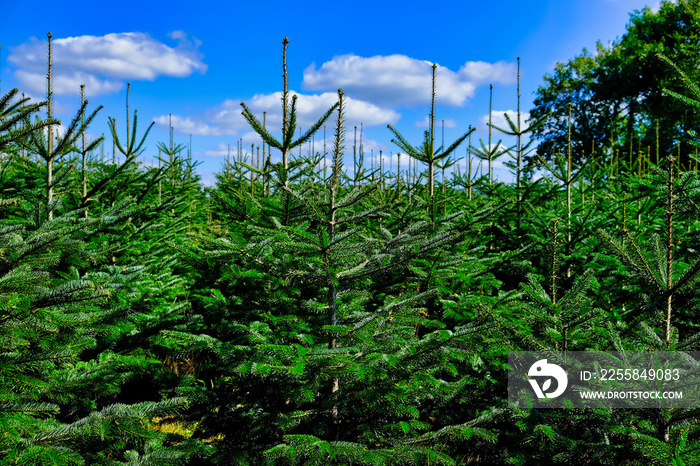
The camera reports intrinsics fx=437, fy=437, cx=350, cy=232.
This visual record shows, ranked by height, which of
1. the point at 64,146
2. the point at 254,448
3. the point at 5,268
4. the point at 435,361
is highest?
the point at 64,146

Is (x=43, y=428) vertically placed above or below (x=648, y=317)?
below

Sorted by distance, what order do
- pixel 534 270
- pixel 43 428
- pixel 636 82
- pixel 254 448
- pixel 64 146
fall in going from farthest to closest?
pixel 636 82, pixel 534 270, pixel 64 146, pixel 254 448, pixel 43 428

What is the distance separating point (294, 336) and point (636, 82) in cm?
2692

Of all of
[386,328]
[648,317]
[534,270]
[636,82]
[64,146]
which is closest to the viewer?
[648,317]

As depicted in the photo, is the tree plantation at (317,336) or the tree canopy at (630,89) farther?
the tree canopy at (630,89)

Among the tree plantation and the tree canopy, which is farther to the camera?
the tree canopy

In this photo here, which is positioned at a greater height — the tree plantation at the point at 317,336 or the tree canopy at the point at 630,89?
the tree canopy at the point at 630,89

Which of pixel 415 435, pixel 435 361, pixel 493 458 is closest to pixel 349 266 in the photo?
pixel 435 361

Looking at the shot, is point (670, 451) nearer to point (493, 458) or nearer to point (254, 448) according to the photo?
point (493, 458)

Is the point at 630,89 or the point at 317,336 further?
the point at 630,89

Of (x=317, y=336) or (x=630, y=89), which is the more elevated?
(x=630, y=89)

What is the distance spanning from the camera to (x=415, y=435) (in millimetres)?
3365

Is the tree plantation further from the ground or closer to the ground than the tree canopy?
closer to the ground

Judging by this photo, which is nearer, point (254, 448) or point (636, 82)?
point (254, 448)
